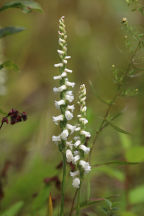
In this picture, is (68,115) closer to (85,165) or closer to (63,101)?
(63,101)

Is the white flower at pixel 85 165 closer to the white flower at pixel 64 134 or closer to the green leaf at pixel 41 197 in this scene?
the white flower at pixel 64 134

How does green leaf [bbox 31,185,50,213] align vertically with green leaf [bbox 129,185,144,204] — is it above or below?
above

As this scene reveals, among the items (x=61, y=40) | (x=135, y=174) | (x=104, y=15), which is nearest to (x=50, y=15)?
(x=104, y=15)

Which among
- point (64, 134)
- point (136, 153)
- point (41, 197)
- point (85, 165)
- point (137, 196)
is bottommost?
point (137, 196)

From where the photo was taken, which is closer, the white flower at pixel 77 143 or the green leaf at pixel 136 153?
the white flower at pixel 77 143

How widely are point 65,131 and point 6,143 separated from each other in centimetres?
154

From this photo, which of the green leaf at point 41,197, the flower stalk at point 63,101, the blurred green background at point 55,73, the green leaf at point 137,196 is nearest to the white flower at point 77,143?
the flower stalk at point 63,101

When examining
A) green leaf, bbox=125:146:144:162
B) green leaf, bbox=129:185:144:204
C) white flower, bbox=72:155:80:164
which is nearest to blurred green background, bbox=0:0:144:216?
green leaf, bbox=129:185:144:204

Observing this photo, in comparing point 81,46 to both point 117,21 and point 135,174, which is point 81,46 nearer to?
point 117,21

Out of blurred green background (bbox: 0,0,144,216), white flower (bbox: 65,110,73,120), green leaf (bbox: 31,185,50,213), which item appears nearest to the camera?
white flower (bbox: 65,110,73,120)

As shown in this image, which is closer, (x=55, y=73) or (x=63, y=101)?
(x=63, y=101)

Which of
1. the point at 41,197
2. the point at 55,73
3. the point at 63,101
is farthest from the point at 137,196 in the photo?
the point at 55,73

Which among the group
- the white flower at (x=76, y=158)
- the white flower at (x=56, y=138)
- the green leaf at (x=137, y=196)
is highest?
the white flower at (x=56, y=138)

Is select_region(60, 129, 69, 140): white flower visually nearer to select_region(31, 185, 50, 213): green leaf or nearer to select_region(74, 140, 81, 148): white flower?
select_region(74, 140, 81, 148): white flower
